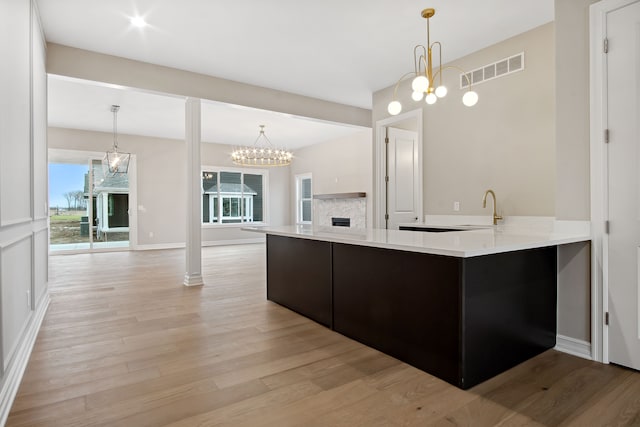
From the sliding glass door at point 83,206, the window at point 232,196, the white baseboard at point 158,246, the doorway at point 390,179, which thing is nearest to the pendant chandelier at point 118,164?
the sliding glass door at point 83,206

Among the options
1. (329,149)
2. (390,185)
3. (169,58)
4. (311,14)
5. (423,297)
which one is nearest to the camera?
(423,297)

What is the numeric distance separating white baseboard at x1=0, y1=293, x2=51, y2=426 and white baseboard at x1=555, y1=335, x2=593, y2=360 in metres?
3.27

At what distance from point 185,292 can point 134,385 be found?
2.40 meters

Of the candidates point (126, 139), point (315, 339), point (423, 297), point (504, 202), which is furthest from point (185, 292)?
point (126, 139)

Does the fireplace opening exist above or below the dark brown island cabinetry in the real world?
above

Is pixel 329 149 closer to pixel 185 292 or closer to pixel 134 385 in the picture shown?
pixel 185 292

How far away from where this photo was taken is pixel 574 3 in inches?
96.3

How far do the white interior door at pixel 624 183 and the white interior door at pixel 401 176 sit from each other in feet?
9.96

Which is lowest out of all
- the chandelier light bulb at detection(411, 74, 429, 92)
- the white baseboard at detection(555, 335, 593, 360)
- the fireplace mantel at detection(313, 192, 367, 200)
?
the white baseboard at detection(555, 335, 593, 360)

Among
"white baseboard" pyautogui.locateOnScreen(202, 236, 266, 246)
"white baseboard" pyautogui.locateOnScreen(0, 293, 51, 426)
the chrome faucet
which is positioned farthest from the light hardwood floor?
"white baseboard" pyautogui.locateOnScreen(202, 236, 266, 246)

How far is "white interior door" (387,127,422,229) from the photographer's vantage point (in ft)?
17.8

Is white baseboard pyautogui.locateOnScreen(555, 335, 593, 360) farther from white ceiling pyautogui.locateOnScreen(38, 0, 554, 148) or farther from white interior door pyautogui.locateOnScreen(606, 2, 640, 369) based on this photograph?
white ceiling pyautogui.locateOnScreen(38, 0, 554, 148)

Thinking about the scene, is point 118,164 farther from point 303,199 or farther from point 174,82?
point 303,199

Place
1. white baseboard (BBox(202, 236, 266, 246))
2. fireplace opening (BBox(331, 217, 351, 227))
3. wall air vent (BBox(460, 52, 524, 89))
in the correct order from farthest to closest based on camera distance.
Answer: white baseboard (BBox(202, 236, 266, 246)), fireplace opening (BBox(331, 217, 351, 227)), wall air vent (BBox(460, 52, 524, 89))
